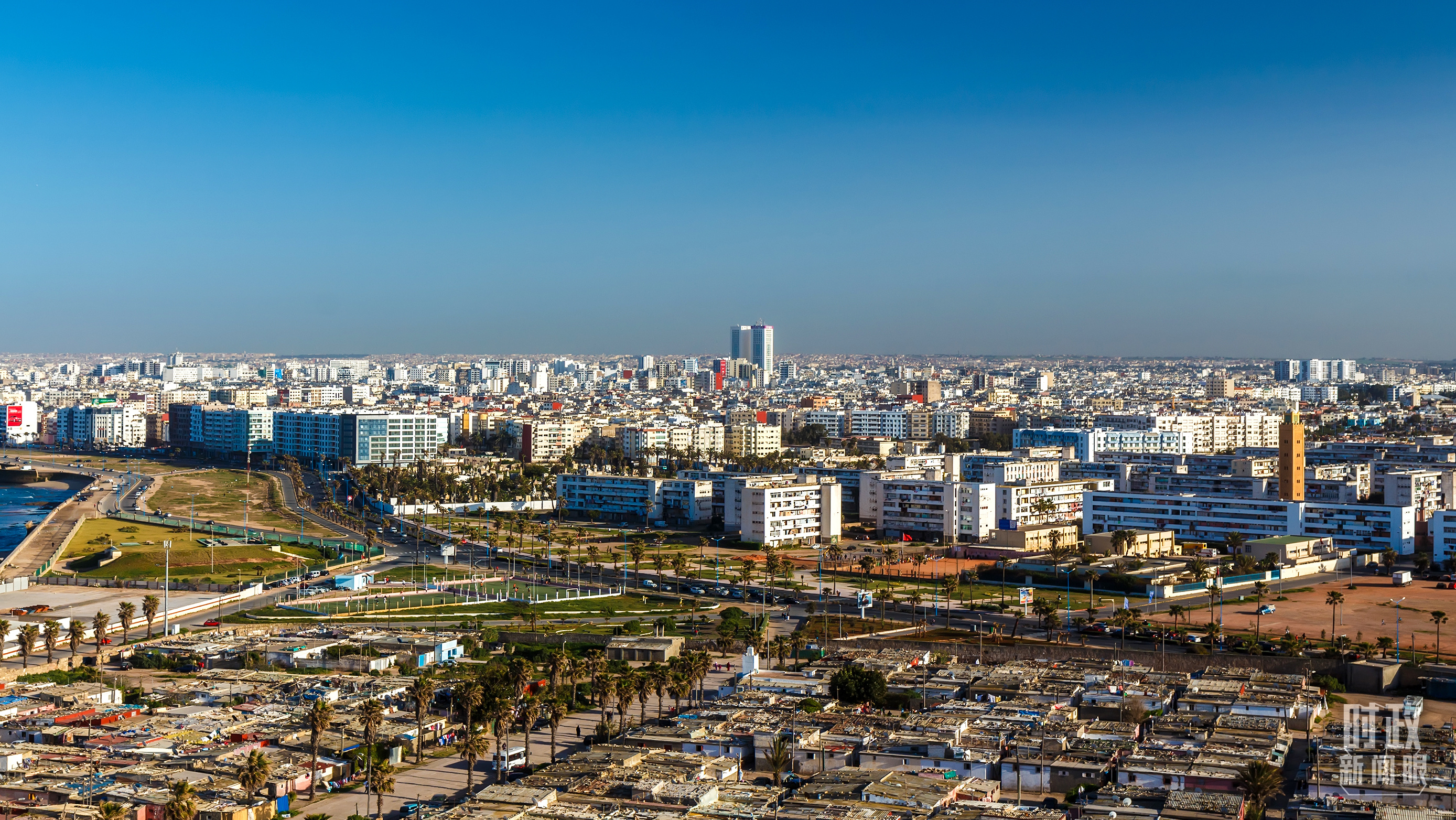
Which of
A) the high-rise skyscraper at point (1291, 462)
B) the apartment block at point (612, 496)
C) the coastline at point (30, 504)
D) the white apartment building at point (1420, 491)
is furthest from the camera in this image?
the apartment block at point (612, 496)

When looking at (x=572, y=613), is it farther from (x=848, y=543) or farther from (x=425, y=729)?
(x=848, y=543)

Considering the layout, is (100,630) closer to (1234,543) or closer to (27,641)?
(27,641)

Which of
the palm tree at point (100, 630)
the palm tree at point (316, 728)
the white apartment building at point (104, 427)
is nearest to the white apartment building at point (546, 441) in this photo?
the white apartment building at point (104, 427)

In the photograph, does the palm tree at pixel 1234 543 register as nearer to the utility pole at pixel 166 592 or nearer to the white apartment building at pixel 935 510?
the white apartment building at pixel 935 510

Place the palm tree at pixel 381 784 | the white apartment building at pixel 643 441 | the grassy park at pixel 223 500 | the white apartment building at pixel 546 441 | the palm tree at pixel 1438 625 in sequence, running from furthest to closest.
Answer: the white apartment building at pixel 643 441 < the white apartment building at pixel 546 441 < the grassy park at pixel 223 500 < the palm tree at pixel 1438 625 < the palm tree at pixel 381 784

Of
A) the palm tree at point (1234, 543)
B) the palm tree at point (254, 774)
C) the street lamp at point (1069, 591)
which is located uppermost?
the palm tree at point (1234, 543)

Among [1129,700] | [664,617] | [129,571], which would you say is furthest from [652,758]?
[129,571]
